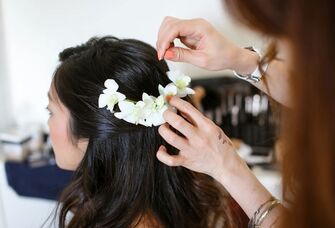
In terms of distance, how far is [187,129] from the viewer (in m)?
0.72

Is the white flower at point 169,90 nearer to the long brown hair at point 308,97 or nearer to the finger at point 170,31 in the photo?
the finger at point 170,31

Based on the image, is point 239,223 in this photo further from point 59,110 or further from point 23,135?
point 23,135

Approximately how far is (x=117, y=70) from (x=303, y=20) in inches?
21.3

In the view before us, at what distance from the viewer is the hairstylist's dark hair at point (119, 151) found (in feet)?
2.93

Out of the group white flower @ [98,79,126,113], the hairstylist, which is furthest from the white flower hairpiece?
the hairstylist

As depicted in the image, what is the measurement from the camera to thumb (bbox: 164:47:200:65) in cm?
78

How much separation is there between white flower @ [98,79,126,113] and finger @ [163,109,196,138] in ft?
0.47

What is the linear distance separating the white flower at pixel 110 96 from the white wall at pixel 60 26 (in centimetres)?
80

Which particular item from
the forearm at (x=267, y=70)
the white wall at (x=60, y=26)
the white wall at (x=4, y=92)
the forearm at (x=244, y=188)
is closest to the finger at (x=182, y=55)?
the forearm at (x=267, y=70)

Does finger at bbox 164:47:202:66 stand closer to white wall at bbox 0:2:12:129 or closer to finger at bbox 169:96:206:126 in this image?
finger at bbox 169:96:206:126

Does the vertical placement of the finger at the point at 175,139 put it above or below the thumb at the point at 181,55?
below

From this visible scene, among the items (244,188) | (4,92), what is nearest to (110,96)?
(244,188)

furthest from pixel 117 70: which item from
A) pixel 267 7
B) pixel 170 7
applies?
pixel 170 7

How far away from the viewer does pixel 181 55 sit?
0.79 m
